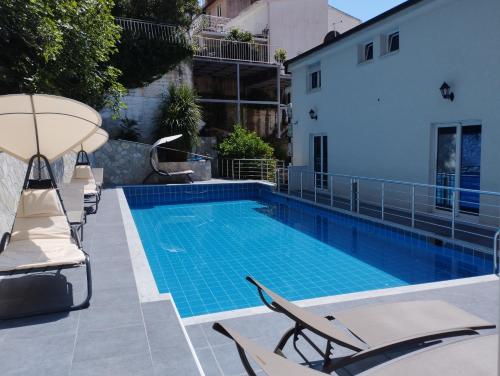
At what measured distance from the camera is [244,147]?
1808 centimetres

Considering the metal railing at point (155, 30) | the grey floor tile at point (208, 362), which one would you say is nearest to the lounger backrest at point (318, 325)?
the grey floor tile at point (208, 362)

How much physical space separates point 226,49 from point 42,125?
58.5 ft

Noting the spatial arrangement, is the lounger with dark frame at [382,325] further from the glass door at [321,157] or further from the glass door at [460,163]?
the glass door at [321,157]

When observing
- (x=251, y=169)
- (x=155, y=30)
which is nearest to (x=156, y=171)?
(x=251, y=169)

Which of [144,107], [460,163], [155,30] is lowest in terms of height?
[460,163]

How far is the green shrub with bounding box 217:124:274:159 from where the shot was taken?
18.1 meters

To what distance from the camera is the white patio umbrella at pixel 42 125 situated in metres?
4.89

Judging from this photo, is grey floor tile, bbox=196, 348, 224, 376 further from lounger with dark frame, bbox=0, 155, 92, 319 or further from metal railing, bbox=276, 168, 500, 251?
metal railing, bbox=276, 168, 500, 251

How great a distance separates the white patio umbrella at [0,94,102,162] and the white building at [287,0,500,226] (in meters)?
7.20

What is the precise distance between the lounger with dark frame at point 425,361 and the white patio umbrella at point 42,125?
165 inches

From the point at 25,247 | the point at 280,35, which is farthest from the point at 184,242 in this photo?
the point at 280,35

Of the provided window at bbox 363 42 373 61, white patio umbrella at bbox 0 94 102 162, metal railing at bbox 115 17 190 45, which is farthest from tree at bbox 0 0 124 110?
metal railing at bbox 115 17 190 45

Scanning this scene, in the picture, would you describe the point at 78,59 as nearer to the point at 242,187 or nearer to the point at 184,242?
the point at 184,242

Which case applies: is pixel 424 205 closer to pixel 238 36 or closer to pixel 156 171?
pixel 156 171
